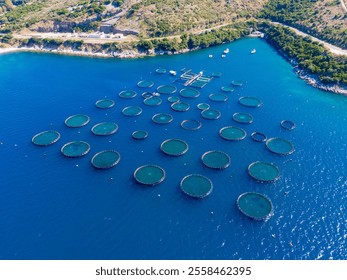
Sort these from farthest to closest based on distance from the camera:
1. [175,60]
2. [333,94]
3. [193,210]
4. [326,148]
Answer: [175,60], [333,94], [326,148], [193,210]

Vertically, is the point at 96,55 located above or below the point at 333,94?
above

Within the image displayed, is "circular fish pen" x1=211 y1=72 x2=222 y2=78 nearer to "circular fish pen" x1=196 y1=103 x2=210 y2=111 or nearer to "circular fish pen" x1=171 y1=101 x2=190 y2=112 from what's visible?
"circular fish pen" x1=196 y1=103 x2=210 y2=111

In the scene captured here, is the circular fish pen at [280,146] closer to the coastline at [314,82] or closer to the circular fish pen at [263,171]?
the circular fish pen at [263,171]

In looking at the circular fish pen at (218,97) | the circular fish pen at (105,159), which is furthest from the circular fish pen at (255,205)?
the circular fish pen at (218,97)

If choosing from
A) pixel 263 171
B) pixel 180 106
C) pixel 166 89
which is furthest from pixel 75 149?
pixel 263 171

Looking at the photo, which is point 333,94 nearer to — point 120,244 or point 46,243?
point 120,244

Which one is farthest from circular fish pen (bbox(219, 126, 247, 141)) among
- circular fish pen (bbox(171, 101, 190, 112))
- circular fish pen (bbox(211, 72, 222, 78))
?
circular fish pen (bbox(211, 72, 222, 78))

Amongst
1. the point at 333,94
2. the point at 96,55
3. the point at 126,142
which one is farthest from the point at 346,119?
the point at 96,55

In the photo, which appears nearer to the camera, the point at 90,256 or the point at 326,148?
the point at 90,256
